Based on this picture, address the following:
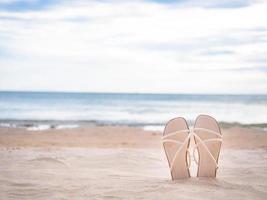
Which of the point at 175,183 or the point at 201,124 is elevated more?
the point at 201,124

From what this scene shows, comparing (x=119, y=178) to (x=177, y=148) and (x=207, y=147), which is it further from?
(x=207, y=147)

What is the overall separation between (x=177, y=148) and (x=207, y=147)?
260 millimetres

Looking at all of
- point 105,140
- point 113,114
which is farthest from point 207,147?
point 113,114

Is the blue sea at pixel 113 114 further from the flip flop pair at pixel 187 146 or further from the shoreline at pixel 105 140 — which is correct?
the flip flop pair at pixel 187 146

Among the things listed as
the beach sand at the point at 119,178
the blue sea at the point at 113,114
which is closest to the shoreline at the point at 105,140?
the beach sand at the point at 119,178

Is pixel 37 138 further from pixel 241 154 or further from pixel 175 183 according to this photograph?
pixel 175 183

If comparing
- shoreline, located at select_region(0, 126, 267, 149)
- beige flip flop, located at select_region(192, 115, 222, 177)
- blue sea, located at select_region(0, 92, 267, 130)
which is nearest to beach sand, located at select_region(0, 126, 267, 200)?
beige flip flop, located at select_region(192, 115, 222, 177)

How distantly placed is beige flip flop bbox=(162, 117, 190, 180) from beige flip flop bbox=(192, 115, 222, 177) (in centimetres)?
9

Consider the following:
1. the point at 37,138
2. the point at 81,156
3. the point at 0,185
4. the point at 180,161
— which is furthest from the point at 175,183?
the point at 37,138

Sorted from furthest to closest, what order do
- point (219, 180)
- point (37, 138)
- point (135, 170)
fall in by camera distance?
point (37, 138)
point (135, 170)
point (219, 180)

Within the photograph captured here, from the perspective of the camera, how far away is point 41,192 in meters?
3.36

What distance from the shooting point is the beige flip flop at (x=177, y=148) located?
3.62 metres

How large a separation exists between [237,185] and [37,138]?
6.85m

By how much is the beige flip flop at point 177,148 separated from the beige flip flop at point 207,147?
0.30 feet
